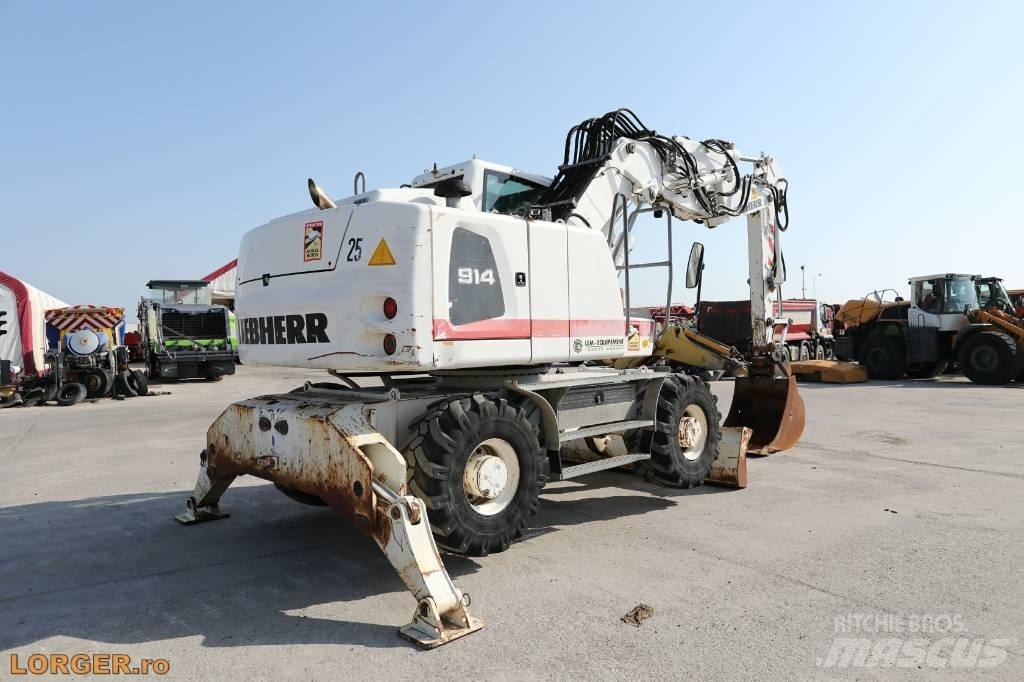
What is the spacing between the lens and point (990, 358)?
56.7 feet

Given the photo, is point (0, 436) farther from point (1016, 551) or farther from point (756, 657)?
point (1016, 551)

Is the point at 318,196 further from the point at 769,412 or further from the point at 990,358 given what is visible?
the point at 990,358

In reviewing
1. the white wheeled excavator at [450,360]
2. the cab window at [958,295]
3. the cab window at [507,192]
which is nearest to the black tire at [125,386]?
the white wheeled excavator at [450,360]

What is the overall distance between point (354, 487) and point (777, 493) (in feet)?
13.8

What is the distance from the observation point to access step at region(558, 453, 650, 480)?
522 cm

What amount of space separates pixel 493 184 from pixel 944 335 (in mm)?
17837

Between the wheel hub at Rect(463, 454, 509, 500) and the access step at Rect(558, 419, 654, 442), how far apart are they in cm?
71

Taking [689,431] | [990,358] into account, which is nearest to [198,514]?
[689,431]

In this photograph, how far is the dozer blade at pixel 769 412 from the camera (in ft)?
26.5

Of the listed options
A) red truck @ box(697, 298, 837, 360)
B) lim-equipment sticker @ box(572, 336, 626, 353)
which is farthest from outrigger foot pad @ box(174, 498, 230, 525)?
red truck @ box(697, 298, 837, 360)

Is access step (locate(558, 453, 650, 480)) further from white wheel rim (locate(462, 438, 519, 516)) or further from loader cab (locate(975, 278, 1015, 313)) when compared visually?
loader cab (locate(975, 278, 1015, 313))

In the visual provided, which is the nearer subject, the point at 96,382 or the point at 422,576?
the point at 422,576

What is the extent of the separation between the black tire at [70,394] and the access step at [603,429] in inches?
591

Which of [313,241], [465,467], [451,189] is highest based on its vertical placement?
[451,189]
